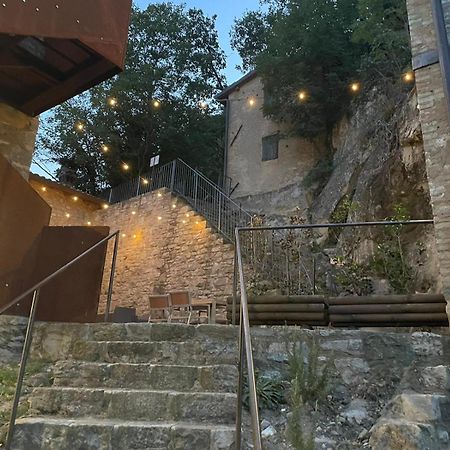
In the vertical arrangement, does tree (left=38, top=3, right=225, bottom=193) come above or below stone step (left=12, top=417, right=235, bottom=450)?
above

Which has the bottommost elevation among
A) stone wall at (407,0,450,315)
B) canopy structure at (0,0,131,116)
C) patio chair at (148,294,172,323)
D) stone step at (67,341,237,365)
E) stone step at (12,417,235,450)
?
stone step at (12,417,235,450)

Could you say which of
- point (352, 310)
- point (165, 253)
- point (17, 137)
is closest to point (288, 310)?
point (352, 310)

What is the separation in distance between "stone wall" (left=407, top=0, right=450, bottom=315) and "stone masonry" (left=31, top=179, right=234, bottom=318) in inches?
258

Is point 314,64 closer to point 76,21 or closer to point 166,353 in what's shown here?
point 76,21

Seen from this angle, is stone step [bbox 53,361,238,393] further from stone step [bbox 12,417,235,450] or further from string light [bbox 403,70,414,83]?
string light [bbox 403,70,414,83]

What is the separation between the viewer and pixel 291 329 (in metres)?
4.20

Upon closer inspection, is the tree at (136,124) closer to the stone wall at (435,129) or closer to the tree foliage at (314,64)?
the tree foliage at (314,64)

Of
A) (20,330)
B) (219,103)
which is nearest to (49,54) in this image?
(20,330)

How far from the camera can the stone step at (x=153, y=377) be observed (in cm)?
357

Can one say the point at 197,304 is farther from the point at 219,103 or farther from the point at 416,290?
the point at 219,103

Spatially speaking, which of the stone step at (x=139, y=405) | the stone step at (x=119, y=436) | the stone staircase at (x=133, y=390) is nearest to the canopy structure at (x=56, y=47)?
the stone staircase at (x=133, y=390)

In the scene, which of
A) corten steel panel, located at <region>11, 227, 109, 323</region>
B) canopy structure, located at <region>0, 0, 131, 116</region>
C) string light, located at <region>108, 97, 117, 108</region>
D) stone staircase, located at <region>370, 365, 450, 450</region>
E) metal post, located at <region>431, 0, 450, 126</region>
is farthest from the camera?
string light, located at <region>108, 97, 117, 108</region>

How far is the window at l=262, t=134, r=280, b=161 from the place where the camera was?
17.1 meters

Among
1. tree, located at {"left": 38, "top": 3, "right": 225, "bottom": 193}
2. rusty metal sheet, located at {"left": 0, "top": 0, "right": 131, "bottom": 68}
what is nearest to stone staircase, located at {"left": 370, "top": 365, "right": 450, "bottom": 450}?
rusty metal sheet, located at {"left": 0, "top": 0, "right": 131, "bottom": 68}
